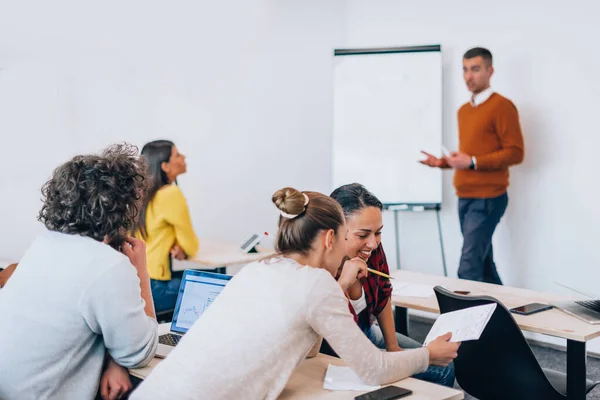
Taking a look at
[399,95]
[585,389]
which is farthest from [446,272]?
[585,389]

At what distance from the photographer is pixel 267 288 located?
1793mm

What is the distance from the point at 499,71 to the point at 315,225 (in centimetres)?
309

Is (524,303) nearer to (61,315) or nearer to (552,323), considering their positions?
(552,323)

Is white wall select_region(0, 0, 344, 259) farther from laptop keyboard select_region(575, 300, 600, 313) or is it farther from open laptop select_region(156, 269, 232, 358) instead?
laptop keyboard select_region(575, 300, 600, 313)

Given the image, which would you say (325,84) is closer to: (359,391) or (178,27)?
(178,27)

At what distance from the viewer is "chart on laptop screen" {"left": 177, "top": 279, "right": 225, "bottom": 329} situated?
94.1 inches

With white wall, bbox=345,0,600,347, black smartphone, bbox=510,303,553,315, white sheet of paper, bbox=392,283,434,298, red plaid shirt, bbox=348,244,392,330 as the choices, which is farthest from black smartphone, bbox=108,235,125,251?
white wall, bbox=345,0,600,347

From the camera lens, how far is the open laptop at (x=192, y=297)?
2.38 m

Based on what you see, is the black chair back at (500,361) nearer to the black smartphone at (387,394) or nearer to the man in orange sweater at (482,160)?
the black smartphone at (387,394)

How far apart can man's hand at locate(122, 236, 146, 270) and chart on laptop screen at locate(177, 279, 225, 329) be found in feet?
0.67

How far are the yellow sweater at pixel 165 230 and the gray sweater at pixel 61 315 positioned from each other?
1878 mm

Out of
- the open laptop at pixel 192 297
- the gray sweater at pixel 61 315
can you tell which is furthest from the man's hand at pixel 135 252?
the gray sweater at pixel 61 315

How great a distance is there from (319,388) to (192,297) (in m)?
0.72

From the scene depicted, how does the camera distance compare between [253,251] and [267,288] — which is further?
[253,251]
